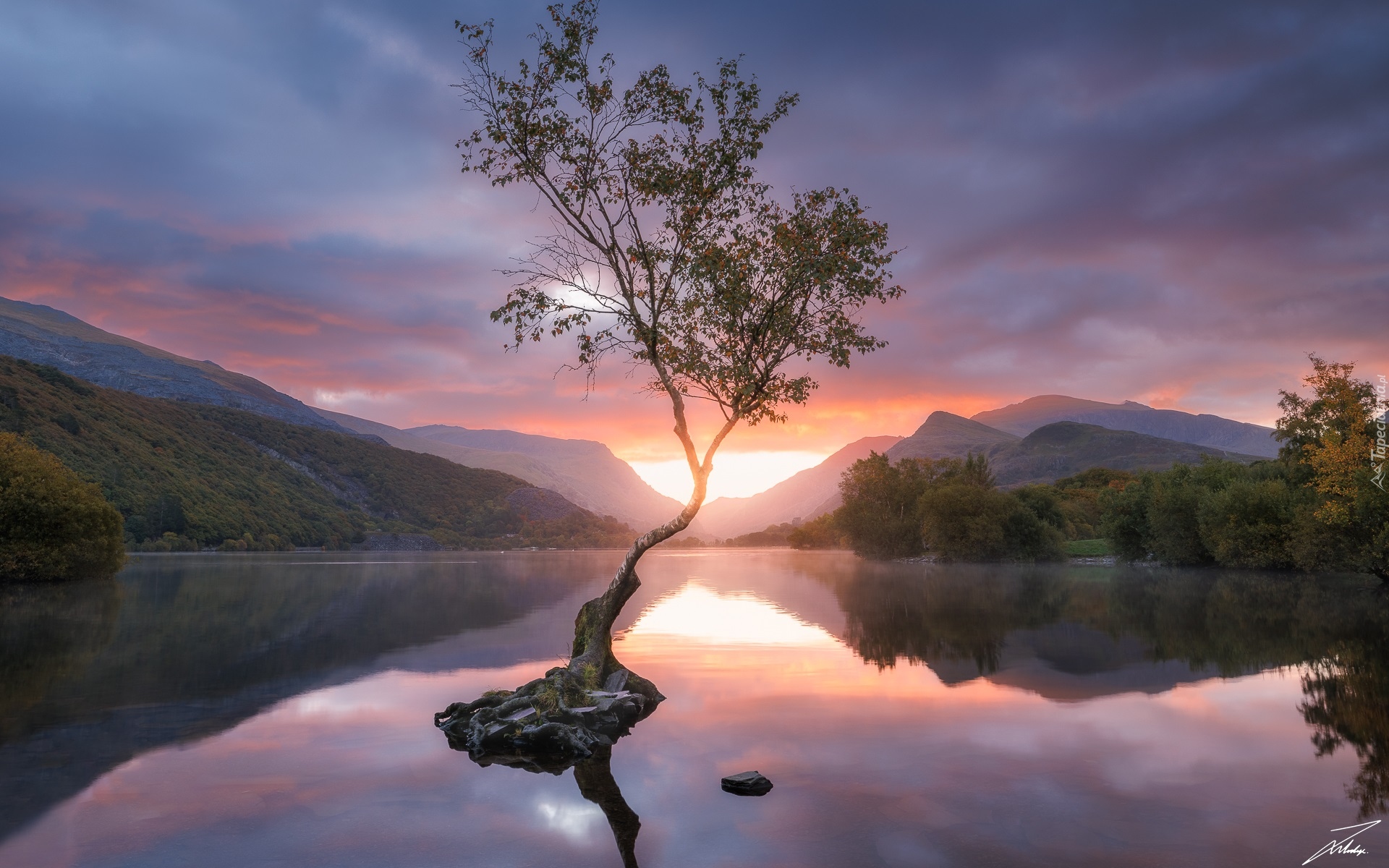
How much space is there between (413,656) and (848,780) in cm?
1486

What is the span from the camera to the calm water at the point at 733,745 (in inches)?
329

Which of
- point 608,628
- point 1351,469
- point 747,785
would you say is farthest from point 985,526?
point 747,785

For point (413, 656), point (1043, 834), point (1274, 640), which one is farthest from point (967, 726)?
point (1274, 640)

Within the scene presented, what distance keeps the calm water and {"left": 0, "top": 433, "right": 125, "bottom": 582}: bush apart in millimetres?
18107

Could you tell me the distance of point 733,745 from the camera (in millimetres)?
12562

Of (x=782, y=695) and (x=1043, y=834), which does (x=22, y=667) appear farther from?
(x=1043, y=834)

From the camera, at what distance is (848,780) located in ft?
34.6

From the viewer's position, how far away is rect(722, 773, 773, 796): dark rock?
33.0ft

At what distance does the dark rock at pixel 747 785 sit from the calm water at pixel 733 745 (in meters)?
0.18

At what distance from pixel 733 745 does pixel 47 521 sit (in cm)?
5029

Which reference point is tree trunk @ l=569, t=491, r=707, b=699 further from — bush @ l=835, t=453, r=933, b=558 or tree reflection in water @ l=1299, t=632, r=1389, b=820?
bush @ l=835, t=453, r=933, b=558

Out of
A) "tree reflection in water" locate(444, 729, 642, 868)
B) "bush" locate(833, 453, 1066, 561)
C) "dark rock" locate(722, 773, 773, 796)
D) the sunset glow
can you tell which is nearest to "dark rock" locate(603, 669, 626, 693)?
"tree reflection in water" locate(444, 729, 642, 868)
